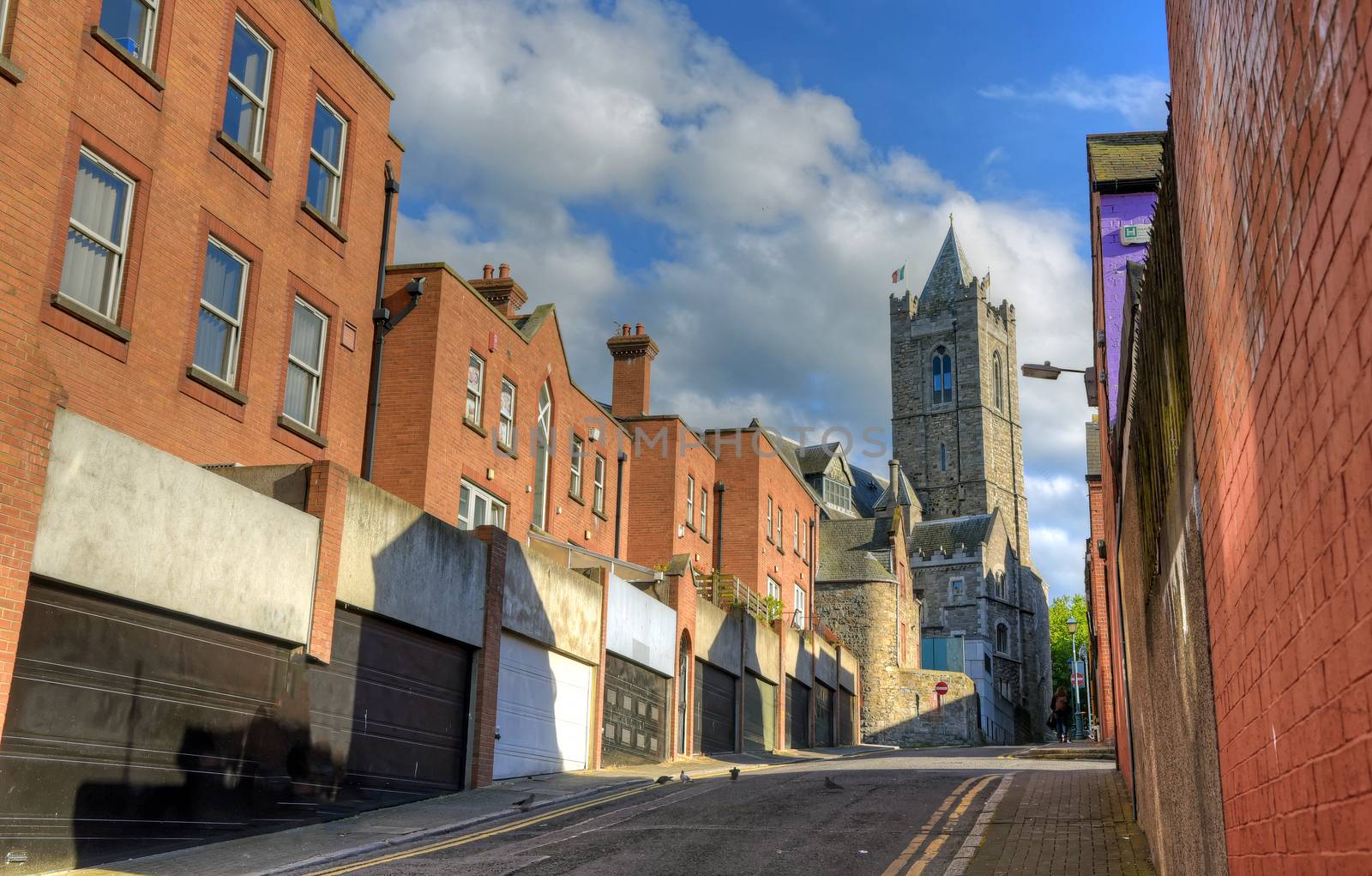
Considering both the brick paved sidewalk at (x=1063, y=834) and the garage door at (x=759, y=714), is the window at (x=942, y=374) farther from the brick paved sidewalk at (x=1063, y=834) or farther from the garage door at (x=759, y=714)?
the brick paved sidewalk at (x=1063, y=834)

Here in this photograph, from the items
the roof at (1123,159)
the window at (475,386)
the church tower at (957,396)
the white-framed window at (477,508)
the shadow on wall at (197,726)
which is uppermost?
the church tower at (957,396)

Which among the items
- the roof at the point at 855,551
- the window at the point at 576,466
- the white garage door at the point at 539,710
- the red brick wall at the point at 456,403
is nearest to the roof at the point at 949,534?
the roof at the point at 855,551

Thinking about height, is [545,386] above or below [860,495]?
below

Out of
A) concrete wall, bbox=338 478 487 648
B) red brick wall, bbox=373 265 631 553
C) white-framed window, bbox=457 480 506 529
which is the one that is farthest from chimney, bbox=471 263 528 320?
concrete wall, bbox=338 478 487 648

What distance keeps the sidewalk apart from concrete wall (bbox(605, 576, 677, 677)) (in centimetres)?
316

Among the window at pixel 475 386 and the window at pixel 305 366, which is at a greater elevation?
the window at pixel 475 386

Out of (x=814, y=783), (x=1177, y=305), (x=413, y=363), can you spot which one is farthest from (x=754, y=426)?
(x=1177, y=305)

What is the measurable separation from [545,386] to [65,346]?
14.2m

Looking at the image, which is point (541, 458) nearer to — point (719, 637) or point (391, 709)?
point (719, 637)

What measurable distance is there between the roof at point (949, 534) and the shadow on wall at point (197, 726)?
63.4 m

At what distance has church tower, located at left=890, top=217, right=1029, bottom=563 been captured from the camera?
3770 inches

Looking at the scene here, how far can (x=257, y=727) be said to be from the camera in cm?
1362

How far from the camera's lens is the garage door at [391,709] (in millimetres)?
15281

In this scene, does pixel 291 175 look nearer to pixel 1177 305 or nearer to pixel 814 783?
pixel 814 783
